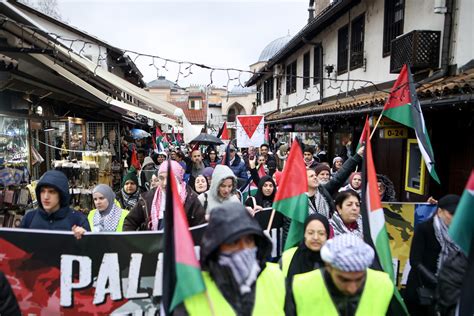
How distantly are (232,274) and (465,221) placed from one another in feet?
5.07

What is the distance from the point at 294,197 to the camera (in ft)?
11.7

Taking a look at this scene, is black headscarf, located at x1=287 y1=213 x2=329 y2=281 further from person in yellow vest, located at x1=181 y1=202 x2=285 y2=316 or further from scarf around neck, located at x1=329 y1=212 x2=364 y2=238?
person in yellow vest, located at x1=181 y1=202 x2=285 y2=316

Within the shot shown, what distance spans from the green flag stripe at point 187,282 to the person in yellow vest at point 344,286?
26.8 inches

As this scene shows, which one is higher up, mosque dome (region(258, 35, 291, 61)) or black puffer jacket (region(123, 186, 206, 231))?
mosque dome (region(258, 35, 291, 61))

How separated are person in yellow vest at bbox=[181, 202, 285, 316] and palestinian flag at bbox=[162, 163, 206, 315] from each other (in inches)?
2.6

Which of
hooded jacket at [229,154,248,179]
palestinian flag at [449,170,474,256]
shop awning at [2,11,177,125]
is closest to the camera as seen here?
palestinian flag at [449,170,474,256]

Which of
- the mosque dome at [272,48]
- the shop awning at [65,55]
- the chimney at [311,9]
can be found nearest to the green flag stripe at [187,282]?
the shop awning at [65,55]

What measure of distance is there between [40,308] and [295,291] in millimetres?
2190

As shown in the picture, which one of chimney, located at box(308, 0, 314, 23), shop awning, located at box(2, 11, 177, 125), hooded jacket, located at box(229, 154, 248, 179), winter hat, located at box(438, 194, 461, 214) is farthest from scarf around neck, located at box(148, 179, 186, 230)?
chimney, located at box(308, 0, 314, 23)

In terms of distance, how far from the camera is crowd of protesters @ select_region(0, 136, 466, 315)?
2.09 metres

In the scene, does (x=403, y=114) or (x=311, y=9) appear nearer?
(x=403, y=114)

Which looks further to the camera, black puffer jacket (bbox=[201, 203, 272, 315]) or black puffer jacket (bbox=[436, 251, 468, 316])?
black puffer jacket (bbox=[436, 251, 468, 316])

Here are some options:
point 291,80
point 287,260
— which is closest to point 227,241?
point 287,260

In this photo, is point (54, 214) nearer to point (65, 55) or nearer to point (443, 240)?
point (443, 240)
